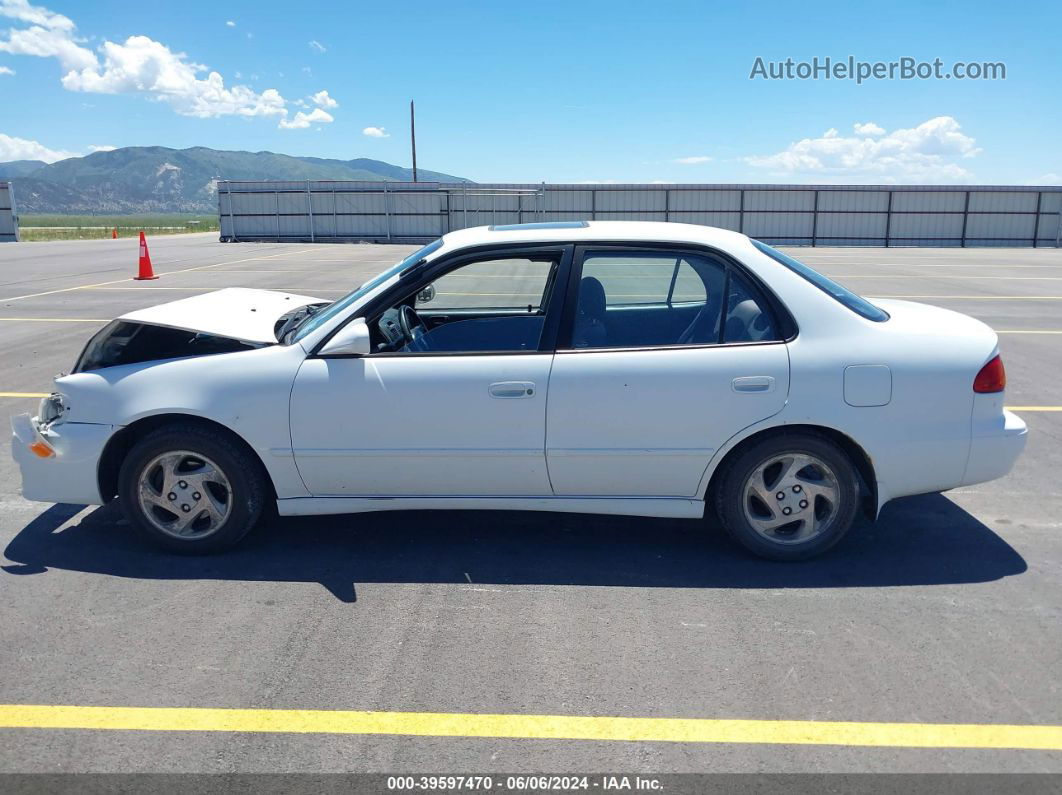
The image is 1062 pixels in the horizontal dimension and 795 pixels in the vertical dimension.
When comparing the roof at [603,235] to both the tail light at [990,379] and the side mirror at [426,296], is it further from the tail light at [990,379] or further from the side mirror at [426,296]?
the tail light at [990,379]

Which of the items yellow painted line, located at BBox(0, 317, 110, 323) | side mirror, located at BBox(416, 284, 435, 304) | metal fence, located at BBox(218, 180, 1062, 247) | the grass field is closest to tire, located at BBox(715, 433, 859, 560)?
side mirror, located at BBox(416, 284, 435, 304)

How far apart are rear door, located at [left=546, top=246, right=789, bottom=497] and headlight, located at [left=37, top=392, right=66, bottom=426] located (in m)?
2.45

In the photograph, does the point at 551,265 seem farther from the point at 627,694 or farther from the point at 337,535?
the point at 627,694

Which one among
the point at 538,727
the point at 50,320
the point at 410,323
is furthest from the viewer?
the point at 50,320

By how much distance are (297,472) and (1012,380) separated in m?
7.02

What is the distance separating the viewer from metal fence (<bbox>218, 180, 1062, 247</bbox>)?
3644cm

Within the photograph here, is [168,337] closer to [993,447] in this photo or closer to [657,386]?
[657,386]

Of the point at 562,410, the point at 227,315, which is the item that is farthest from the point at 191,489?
the point at 562,410

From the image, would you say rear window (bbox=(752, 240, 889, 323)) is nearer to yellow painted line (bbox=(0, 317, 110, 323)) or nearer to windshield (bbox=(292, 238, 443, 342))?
windshield (bbox=(292, 238, 443, 342))

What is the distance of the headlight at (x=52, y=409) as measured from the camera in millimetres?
4359

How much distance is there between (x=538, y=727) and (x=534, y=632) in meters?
0.66

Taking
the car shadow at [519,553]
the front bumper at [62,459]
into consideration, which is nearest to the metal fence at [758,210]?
the car shadow at [519,553]

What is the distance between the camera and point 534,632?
3600 millimetres

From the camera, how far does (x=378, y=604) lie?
386 centimetres
